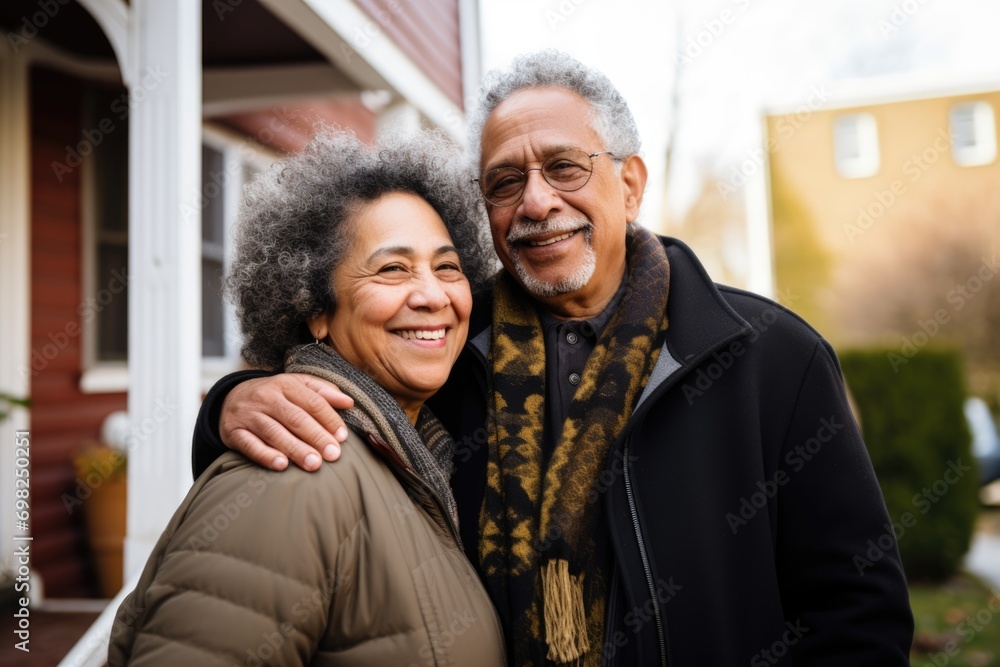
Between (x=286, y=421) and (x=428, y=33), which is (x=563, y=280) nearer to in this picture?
(x=286, y=421)

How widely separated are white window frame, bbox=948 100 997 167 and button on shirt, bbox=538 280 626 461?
23.9 meters

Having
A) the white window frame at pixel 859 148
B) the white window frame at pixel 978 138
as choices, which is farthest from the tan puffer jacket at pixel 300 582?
the white window frame at pixel 859 148

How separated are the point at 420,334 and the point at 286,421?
0.42 meters

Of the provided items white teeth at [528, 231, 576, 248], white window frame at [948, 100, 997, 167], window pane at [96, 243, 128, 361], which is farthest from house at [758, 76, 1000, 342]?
white teeth at [528, 231, 576, 248]

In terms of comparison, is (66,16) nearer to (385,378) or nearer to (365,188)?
(365,188)

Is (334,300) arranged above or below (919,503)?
above

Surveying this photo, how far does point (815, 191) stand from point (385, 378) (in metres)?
24.3

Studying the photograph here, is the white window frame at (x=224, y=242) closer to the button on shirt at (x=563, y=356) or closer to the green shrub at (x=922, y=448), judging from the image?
the button on shirt at (x=563, y=356)

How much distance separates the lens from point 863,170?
2316 cm

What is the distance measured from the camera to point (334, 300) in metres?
1.81

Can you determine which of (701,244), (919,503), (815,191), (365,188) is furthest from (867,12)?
(365,188)

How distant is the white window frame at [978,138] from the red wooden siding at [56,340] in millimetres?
23512

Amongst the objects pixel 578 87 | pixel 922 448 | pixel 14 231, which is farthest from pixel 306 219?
pixel 922 448

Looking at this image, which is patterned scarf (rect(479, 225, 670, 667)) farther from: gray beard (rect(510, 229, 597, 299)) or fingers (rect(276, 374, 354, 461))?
fingers (rect(276, 374, 354, 461))
